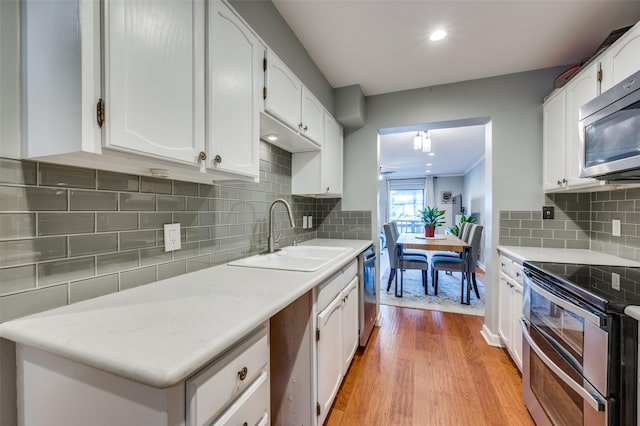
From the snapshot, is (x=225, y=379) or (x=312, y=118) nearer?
(x=225, y=379)

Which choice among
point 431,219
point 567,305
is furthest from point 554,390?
point 431,219

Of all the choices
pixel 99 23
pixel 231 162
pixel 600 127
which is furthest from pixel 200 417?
pixel 600 127

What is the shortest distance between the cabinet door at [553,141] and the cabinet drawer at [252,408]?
2358 millimetres

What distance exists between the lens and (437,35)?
1819mm

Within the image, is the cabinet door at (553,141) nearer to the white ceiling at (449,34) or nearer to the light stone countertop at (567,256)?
the white ceiling at (449,34)

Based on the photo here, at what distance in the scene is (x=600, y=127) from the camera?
132 cm

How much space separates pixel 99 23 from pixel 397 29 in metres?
1.73

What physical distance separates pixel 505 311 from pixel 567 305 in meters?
1.12

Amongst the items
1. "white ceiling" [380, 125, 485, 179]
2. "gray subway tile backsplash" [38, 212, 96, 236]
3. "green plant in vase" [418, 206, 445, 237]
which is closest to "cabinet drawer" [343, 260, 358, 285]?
"gray subway tile backsplash" [38, 212, 96, 236]

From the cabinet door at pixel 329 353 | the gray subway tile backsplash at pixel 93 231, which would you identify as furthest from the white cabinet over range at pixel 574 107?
the gray subway tile backsplash at pixel 93 231

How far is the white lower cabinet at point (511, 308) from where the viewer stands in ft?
5.97

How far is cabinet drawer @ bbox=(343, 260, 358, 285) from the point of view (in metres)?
1.74

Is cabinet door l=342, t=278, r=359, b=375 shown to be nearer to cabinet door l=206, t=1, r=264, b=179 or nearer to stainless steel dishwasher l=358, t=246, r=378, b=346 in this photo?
stainless steel dishwasher l=358, t=246, r=378, b=346

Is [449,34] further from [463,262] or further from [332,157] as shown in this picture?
[463,262]
